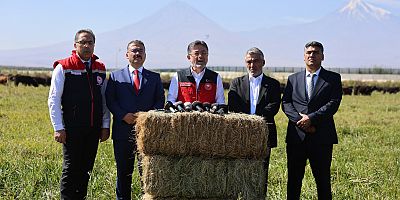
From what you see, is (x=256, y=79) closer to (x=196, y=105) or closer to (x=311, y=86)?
(x=311, y=86)

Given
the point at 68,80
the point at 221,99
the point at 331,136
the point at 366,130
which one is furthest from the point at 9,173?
the point at 366,130

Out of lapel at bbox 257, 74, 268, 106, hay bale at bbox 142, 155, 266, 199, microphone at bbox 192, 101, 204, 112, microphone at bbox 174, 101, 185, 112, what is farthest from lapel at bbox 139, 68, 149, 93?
lapel at bbox 257, 74, 268, 106

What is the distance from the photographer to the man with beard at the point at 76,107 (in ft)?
17.9

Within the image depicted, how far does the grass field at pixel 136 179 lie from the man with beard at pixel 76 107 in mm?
342

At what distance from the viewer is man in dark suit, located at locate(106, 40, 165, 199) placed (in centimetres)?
558

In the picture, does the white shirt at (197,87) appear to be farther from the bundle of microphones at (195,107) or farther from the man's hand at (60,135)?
the man's hand at (60,135)

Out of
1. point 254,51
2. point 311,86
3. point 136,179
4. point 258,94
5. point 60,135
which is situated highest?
point 254,51

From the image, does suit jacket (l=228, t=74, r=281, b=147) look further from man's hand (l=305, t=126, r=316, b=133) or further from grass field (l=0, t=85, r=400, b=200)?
grass field (l=0, t=85, r=400, b=200)

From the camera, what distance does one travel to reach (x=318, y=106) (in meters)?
5.70

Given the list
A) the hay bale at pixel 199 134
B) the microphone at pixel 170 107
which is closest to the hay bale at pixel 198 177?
the hay bale at pixel 199 134

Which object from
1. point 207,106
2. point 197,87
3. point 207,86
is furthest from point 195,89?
point 207,106

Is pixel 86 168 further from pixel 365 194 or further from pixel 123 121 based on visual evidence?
pixel 365 194

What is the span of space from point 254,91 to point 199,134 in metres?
1.07

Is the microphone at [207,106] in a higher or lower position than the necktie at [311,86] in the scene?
lower
